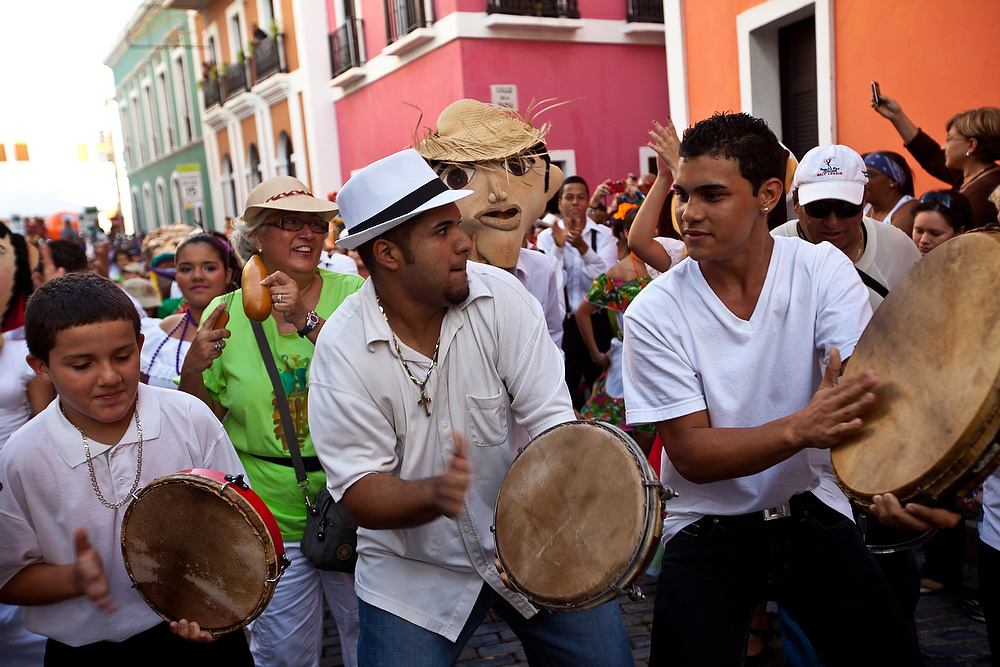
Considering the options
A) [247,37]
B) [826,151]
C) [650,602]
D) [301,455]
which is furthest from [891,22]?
[247,37]

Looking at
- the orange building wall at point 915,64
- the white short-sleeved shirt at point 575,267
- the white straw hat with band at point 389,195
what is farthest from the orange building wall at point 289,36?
the white straw hat with band at point 389,195

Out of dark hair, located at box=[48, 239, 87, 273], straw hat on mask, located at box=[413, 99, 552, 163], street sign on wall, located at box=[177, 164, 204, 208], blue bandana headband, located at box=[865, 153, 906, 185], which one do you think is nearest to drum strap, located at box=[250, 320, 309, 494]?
straw hat on mask, located at box=[413, 99, 552, 163]

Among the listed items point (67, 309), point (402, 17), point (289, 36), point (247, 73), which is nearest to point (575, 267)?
point (67, 309)

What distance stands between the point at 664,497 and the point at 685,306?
0.77m

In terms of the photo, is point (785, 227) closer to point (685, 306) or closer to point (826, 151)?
point (826, 151)

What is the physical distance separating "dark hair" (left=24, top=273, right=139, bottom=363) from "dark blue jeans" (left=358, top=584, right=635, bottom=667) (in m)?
1.20

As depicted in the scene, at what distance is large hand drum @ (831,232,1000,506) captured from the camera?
1.98 m

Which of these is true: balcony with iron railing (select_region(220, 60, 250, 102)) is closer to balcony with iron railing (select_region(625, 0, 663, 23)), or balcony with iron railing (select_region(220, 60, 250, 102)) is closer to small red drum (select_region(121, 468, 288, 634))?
balcony with iron railing (select_region(625, 0, 663, 23))

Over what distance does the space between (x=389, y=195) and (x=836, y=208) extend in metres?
2.28

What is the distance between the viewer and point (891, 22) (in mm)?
7910

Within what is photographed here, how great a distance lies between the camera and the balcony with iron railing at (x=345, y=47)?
19.6 meters

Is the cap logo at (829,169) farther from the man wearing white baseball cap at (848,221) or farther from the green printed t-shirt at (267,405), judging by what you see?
the green printed t-shirt at (267,405)

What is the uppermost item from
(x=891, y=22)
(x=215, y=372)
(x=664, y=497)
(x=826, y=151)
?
(x=891, y=22)

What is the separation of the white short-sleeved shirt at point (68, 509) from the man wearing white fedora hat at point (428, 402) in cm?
58
